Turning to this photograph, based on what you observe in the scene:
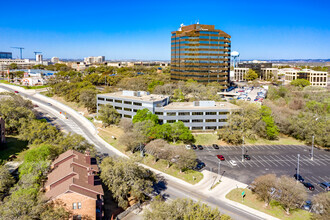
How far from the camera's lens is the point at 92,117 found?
298 ft

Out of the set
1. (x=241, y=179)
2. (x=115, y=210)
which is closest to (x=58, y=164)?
(x=115, y=210)

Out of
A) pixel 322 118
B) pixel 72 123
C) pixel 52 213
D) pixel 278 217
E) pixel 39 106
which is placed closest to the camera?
pixel 52 213

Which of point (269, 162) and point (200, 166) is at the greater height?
point (200, 166)

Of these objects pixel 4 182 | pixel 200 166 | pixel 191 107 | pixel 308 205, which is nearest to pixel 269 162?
pixel 200 166

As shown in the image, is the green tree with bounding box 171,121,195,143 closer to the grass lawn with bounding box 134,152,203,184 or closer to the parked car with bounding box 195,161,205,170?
the grass lawn with bounding box 134,152,203,184

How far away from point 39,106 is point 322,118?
104547mm

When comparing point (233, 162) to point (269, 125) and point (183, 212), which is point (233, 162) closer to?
point (269, 125)

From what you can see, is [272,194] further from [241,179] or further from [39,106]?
[39,106]

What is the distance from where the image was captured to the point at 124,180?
127ft

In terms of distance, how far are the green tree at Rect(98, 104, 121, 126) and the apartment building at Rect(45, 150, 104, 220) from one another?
1596 inches

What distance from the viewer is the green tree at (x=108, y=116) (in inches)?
3115

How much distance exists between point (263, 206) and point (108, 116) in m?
54.3

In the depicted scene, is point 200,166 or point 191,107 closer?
point 200,166

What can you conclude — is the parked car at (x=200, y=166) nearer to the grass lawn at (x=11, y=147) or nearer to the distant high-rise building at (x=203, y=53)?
the grass lawn at (x=11, y=147)
